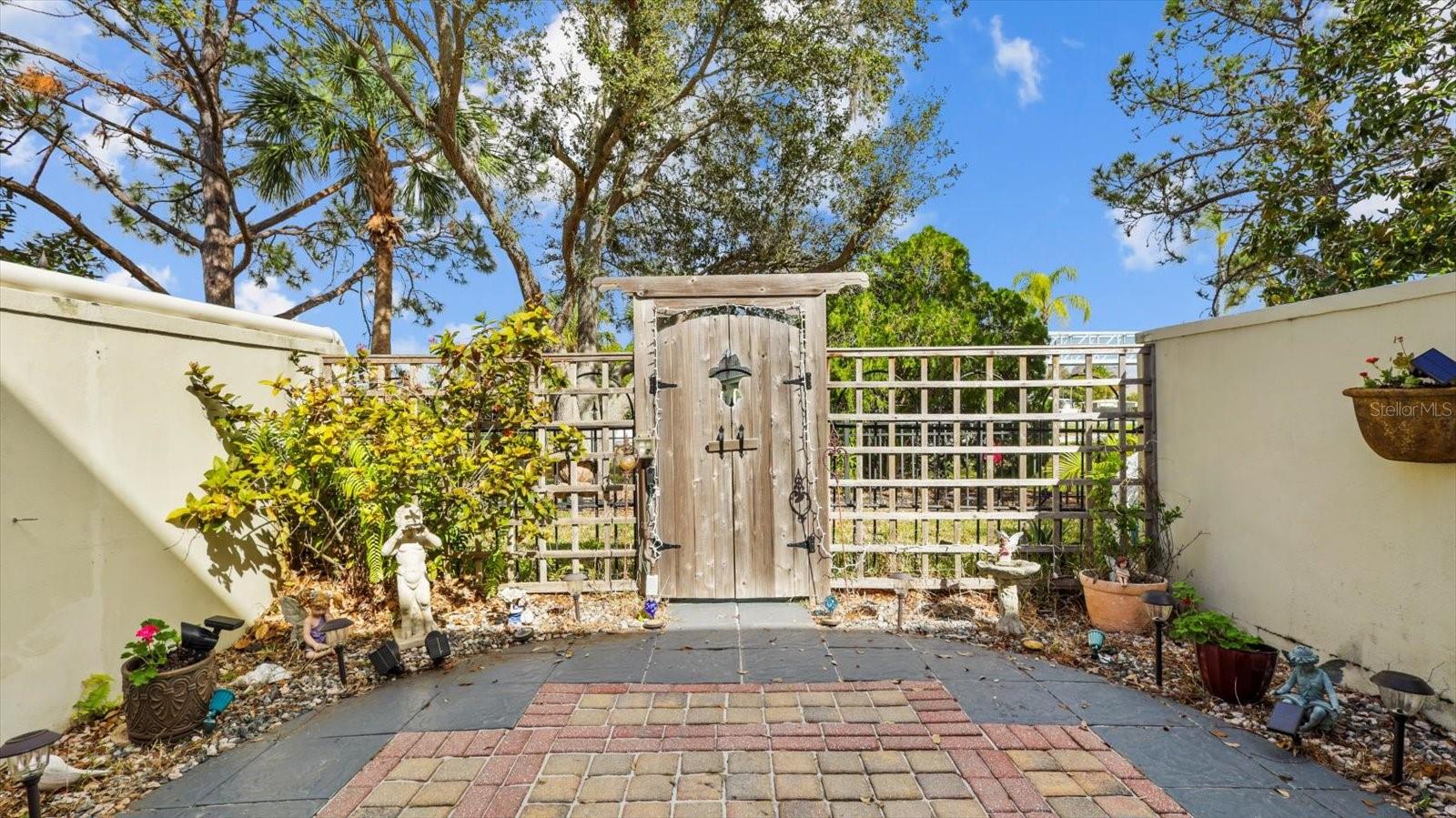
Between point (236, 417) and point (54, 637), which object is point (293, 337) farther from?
point (54, 637)

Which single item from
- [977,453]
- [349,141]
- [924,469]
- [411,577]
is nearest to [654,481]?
[411,577]

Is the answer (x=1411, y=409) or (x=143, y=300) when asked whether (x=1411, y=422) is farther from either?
(x=143, y=300)

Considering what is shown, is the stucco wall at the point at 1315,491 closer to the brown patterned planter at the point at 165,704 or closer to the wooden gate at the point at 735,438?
the wooden gate at the point at 735,438

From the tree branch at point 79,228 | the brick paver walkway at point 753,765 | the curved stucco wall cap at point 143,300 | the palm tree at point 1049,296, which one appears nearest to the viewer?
the brick paver walkway at point 753,765

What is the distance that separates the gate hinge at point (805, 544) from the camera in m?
4.42

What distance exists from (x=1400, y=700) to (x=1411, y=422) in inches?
43.6

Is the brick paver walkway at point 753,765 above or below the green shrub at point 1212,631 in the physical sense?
below

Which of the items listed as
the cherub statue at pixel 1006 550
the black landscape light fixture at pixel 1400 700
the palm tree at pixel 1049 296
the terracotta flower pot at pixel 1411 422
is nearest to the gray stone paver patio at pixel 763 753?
the black landscape light fixture at pixel 1400 700

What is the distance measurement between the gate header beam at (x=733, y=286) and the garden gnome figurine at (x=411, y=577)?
1870mm

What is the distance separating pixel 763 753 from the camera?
98.0 inches

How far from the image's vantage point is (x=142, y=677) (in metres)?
2.67

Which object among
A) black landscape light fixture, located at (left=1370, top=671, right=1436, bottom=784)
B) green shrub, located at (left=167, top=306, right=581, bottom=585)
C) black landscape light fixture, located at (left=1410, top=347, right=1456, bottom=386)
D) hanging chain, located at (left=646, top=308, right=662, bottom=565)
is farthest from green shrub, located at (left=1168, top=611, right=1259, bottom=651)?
green shrub, located at (left=167, top=306, right=581, bottom=585)

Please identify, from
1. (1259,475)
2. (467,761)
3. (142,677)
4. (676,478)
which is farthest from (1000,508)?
(142,677)

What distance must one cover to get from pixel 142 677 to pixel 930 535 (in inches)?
219
